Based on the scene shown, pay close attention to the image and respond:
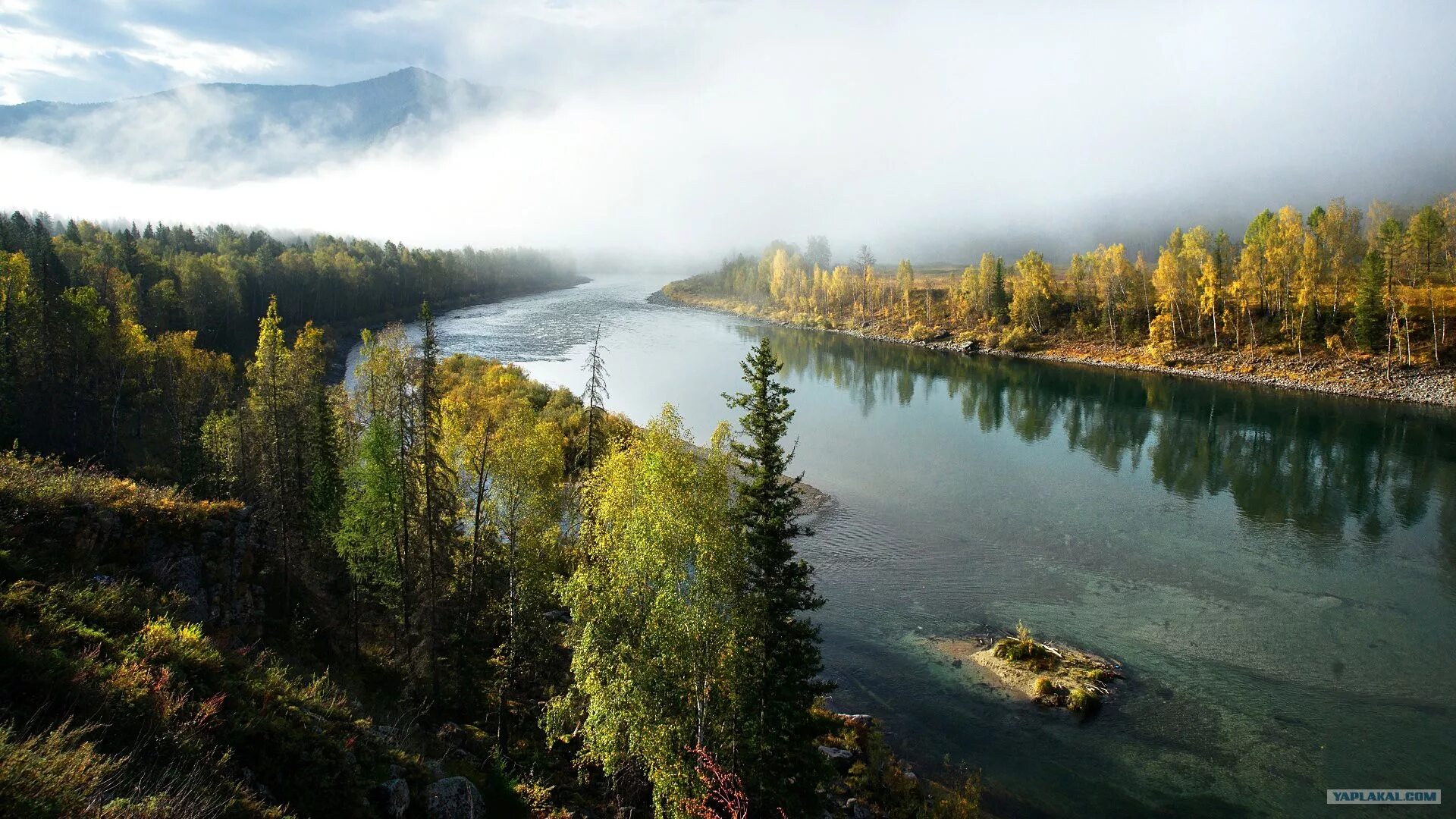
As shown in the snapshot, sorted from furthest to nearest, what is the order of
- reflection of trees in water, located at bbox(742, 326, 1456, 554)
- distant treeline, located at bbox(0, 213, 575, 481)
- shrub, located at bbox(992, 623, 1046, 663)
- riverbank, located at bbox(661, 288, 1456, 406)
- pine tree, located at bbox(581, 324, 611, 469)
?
1. riverbank, located at bbox(661, 288, 1456, 406)
2. reflection of trees in water, located at bbox(742, 326, 1456, 554)
3. distant treeline, located at bbox(0, 213, 575, 481)
4. pine tree, located at bbox(581, 324, 611, 469)
5. shrub, located at bbox(992, 623, 1046, 663)

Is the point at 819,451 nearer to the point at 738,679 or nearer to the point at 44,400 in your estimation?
the point at 738,679

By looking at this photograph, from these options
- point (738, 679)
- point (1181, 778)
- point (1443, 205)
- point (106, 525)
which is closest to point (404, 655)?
point (106, 525)

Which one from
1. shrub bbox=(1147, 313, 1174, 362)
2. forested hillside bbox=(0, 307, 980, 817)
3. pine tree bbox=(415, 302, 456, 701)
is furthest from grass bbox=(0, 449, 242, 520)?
shrub bbox=(1147, 313, 1174, 362)

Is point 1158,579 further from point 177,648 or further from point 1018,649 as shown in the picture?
point 177,648

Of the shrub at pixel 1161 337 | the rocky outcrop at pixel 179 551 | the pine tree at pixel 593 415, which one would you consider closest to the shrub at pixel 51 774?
the rocky outcrop at pixel 179 551

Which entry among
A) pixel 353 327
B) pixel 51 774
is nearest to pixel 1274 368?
pixel 51 774

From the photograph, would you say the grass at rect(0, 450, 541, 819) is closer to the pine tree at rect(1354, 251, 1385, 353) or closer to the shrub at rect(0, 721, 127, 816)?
the shrub at rect(0, 721, 127, 816)
